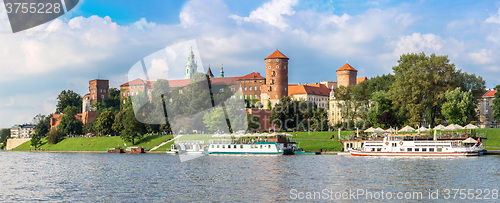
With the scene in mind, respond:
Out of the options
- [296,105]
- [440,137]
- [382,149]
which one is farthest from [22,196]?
[296,105]

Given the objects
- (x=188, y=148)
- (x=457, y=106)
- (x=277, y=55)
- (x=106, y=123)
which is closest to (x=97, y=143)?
(x=106, y=123)

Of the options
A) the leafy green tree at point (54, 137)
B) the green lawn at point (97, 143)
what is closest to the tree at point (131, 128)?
the green lawn at point (97, 143)

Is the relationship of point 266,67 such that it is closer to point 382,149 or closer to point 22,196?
point 382,149

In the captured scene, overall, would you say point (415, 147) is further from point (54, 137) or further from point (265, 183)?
point (54, 137)

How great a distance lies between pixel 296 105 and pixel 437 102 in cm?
3582

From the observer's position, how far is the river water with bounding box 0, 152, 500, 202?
1405 inches

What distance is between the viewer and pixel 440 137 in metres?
78.2

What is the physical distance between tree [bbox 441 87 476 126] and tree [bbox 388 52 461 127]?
222 centimetres

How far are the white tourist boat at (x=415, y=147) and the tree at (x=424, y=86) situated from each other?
19.5 meters

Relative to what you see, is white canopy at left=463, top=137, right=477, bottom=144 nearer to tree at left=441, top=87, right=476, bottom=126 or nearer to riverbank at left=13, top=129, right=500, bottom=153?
riverbank at left=13, top=129, right=500, bottom=153

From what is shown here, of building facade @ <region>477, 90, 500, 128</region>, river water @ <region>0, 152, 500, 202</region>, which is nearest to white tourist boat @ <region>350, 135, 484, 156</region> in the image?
river water @ <region>0, 152, 500, 202</region>

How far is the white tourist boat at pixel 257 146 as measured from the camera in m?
83.9

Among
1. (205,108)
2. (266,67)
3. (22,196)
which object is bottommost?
(22,196)

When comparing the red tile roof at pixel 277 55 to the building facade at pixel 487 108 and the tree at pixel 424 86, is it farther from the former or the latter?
the tree at pixel 424 86
